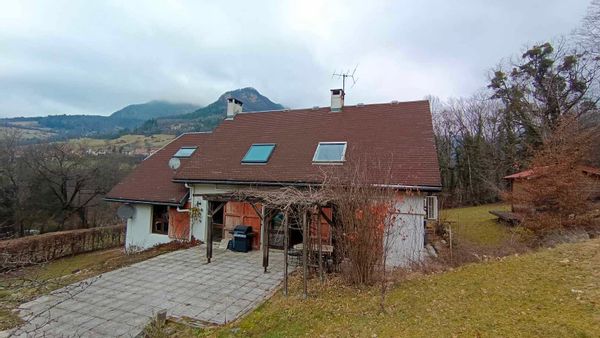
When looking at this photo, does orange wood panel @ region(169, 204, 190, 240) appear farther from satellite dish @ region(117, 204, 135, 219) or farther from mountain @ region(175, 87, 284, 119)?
mountain @ region(175, 87, 284, 119)

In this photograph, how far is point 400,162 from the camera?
37.3 feet

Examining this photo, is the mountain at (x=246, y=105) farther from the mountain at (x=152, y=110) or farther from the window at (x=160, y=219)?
the window at (x=160, y=219)

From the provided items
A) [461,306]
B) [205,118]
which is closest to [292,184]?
[461,306]

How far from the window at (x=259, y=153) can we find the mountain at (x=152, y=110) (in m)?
108

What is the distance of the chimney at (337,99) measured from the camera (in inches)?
604

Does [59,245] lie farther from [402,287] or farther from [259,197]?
[402,287]

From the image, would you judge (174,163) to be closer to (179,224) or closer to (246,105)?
(179,224)

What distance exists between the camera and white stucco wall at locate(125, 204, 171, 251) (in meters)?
14.7

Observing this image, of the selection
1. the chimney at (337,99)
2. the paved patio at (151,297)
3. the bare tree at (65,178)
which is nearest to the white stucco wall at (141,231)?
the paved patio at (151,297)

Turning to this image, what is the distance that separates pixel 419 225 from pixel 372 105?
21.9 ft

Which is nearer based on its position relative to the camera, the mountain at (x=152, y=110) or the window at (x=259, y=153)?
the window at (x=259, y=153)

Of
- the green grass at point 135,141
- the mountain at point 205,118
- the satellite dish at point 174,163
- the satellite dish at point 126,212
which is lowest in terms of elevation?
the satellite dish at point 126,212

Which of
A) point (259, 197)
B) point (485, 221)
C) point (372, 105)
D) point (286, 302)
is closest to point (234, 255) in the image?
point (259, 197)

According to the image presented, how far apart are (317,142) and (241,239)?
4.92 metres
